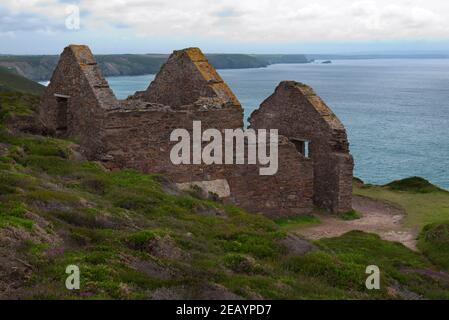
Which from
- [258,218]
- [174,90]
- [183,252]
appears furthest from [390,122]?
[183,252]

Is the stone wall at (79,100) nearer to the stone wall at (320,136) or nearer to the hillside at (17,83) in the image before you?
the stone wall at (320,136)

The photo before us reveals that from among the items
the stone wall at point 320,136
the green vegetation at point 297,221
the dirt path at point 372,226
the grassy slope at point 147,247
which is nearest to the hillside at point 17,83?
the stone wall at point 320,136

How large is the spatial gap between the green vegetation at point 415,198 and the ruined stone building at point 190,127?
338 cm

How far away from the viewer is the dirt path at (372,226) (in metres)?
22.3

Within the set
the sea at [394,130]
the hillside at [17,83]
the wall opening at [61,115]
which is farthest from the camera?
the hillside at [17,83]

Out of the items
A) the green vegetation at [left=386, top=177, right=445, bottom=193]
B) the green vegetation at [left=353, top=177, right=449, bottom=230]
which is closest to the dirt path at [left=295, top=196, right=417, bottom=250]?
the green vegetation at [left=353, top=177, right=449, bottom=230]

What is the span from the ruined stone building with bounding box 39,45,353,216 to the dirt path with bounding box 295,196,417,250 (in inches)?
43.2

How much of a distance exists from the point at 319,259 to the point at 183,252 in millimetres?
2894

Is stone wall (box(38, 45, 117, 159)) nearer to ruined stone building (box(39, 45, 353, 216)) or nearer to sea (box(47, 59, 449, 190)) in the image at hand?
ruined stone building (box(39, 45, 353, 216))

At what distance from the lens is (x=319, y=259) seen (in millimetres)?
12406

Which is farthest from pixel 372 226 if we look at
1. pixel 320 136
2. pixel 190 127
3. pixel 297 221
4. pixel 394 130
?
pixel 394 130

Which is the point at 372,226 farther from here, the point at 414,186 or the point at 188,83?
the point at 414,186

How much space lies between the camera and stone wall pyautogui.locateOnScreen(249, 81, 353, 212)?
2552 cm
